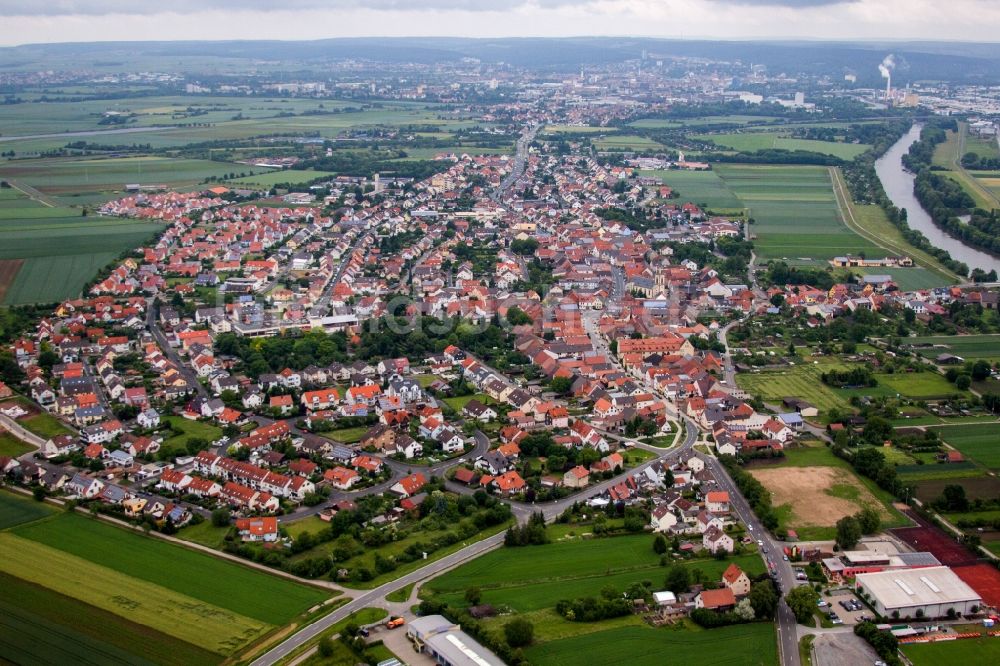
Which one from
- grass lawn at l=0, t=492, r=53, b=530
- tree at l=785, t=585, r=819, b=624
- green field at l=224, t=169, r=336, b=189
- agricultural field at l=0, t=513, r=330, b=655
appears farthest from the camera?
green field at l=224, t=169, r=336, b=189

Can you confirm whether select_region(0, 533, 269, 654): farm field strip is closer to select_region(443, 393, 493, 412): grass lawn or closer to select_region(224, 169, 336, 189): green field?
select_region(443, 393, 493, 412): grass lawn

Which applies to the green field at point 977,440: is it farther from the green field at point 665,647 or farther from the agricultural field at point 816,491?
the green field at point 665,647

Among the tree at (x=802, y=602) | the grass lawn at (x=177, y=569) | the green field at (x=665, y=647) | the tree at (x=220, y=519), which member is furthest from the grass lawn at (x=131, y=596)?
the tree at (x=802, y=602)

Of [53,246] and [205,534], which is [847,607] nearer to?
[205,534]

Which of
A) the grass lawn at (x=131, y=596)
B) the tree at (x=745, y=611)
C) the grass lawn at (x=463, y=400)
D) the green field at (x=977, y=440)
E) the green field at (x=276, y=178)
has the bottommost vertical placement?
the grass lawn at (x=463, y=400)

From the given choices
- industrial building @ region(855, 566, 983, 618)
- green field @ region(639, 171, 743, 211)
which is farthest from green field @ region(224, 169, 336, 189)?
industrial building @ region(855, 566, 983, 618)

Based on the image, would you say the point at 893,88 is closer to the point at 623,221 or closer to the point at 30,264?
the point at 623,221
